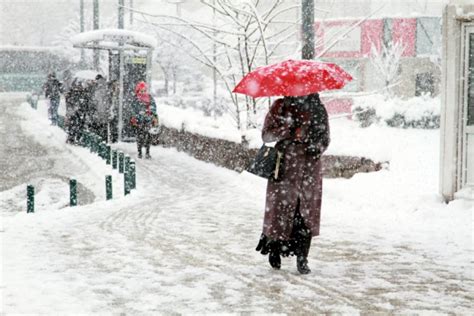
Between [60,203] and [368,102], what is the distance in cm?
1614

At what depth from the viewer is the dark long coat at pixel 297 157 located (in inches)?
262

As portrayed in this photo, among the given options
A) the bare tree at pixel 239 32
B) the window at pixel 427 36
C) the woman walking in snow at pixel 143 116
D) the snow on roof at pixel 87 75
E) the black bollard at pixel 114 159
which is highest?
the window at pixel 427 36

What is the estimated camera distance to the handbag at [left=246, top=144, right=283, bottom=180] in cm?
671

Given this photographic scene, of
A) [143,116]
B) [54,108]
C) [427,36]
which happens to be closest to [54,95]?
[54,108]

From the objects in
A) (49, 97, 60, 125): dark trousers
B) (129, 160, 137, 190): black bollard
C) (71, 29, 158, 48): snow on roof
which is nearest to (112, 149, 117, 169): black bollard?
(129, 160, 137, 190): black bollard

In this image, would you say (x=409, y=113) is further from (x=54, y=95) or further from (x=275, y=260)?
(x=275, y=260)

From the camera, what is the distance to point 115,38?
20172 millimetres

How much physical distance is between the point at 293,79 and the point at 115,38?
565 inches

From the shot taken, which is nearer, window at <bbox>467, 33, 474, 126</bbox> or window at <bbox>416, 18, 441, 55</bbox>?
window at <bbox>467, 33, 474, 126</bbox>

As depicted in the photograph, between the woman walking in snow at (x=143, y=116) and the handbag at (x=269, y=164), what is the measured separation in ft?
34.1

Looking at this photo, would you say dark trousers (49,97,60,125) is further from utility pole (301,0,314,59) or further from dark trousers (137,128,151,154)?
utility pole (301,0,314,59)

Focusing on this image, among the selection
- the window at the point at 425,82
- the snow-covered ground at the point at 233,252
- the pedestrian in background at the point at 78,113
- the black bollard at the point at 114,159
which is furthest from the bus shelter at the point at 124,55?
the window at the point at 425,82

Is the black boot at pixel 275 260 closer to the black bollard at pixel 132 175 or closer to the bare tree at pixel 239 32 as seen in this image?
the black bollard at pixel 132 175

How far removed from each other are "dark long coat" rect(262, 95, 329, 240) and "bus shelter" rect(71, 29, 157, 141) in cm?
1394
